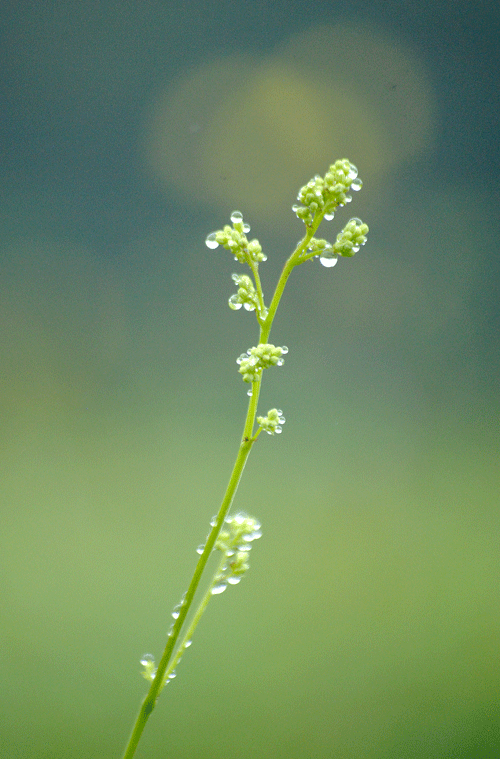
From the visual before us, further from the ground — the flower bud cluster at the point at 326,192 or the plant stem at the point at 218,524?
the flower bud cluster at the point at 326,192

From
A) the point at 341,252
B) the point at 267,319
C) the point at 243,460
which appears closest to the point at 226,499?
the point at 243,460

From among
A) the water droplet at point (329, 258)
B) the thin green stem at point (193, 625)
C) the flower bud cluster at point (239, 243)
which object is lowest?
the thin green stem at point (193, 625)

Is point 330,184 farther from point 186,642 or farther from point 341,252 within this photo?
point 186,642

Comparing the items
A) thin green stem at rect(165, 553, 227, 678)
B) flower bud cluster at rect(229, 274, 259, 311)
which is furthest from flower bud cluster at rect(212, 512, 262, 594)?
flower bud cluster at rect(229, 274, 259, 311)

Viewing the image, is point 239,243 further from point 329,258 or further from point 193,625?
point 193,625

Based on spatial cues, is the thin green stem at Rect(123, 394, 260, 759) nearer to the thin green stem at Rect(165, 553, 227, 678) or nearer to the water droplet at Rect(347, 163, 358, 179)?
the thin green stem at Rect(165, 553, 227, 678)

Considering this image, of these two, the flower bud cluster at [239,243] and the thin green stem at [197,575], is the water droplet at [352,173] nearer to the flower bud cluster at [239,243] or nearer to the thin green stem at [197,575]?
the flower bud cluster at [239,243]

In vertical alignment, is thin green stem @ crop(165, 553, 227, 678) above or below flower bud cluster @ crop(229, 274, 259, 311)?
below

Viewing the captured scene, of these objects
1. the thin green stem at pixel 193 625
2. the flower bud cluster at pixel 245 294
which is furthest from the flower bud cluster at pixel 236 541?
the flower bud cluster at pixel 245 294

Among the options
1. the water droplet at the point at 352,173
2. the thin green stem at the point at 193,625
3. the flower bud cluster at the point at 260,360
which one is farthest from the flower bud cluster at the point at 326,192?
the thin green stem at the point at 193,625

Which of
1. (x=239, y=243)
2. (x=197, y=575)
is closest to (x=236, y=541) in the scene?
(x=197, y=575)
